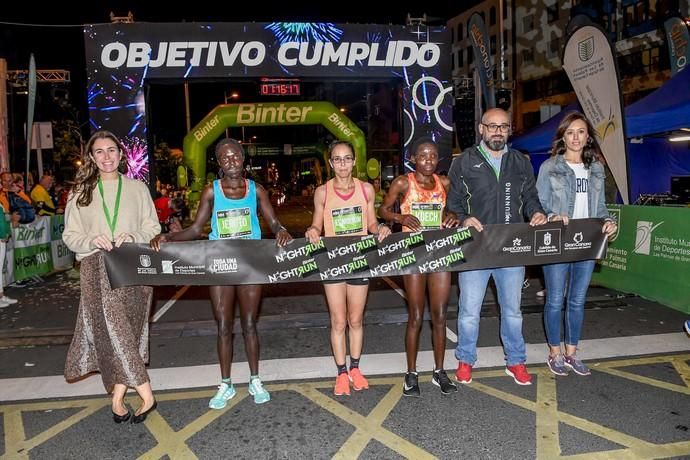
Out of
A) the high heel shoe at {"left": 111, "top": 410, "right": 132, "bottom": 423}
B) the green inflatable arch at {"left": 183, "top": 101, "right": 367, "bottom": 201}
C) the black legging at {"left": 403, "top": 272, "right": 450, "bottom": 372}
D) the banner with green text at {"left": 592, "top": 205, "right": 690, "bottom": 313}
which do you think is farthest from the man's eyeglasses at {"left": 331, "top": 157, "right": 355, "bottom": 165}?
the green inflatable arch at {"left": 183, "top": 101, "right": 367, "bottom": 201}

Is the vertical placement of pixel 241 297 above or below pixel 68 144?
below

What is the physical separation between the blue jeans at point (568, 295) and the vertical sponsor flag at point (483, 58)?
8751 millimetres

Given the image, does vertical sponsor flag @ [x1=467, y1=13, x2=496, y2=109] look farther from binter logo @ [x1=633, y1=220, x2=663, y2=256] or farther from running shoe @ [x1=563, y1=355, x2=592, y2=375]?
running shoe @ [x1=563, y1=355, x2=592, y2=375]

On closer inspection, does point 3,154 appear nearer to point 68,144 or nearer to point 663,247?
point 68,144

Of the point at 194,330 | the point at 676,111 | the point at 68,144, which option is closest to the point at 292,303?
the point at 194,330

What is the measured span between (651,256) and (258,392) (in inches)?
223

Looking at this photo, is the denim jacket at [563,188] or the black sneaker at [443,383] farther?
the denim jacket at [563,188]

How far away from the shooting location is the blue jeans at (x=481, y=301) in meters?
4.17

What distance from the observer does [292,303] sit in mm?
7430

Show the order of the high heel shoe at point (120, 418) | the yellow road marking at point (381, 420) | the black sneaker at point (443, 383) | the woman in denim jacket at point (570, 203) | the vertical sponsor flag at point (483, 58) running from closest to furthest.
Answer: the yellow road marking at point (381, 420) → the high heel shoe at point (120, 418) → the black sneaker at point (443, 383) → the woman in denim jacket at point (570, 203) → the vertical sponsor flag at point (483, 58)

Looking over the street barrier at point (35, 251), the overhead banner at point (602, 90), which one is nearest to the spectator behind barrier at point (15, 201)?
the street barrier at point (35, 251)

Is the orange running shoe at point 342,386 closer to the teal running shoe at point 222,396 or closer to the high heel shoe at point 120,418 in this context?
the teal running shoe at point 222,396

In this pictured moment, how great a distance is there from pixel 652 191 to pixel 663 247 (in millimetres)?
8466

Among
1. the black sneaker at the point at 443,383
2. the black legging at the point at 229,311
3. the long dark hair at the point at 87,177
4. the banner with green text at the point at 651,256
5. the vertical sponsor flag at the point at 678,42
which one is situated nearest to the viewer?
the long dark hair at the point at 87,177
